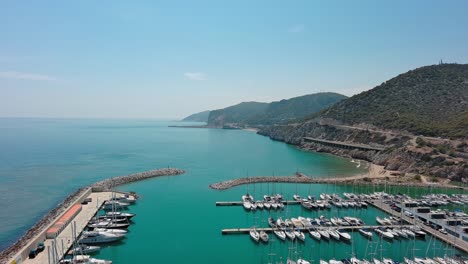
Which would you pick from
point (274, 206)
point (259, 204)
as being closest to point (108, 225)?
point (259, 204)

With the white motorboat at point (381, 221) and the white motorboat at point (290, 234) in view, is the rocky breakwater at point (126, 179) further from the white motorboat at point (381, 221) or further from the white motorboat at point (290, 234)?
the white motorboat at point (381, 221)

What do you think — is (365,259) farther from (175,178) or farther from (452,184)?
(175,178)

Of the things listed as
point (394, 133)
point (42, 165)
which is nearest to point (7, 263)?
point (42, 165)

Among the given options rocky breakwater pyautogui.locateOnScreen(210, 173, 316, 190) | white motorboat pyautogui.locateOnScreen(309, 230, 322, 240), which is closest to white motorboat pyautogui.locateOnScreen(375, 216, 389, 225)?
white motorboat pyautogui.locateOnScreen(309, 230, 322, 240)

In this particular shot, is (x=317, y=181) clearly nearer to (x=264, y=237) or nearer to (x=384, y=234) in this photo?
(x=384, y=234)

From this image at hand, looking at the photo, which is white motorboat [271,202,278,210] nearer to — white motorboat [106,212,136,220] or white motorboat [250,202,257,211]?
white motorboat [250,202,257,211]

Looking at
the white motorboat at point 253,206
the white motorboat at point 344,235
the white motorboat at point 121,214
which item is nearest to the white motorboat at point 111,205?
the white motorboat at point 121,214
